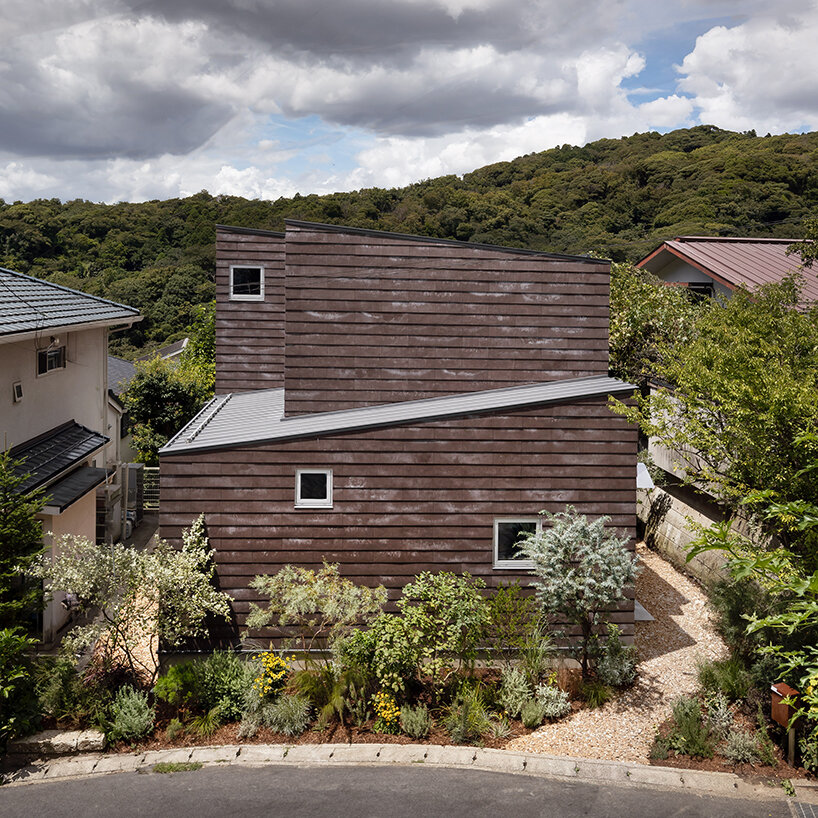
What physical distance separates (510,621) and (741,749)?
3.28 metres

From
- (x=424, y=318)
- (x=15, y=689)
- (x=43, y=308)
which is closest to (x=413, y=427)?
(x=424, y=318)

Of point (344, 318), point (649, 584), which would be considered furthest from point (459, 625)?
point (649, 584)

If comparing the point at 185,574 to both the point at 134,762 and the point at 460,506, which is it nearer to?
the point at 134,762

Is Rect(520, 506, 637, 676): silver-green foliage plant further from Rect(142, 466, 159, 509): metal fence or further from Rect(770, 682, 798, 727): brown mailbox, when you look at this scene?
Rect(142, 466, 159, 509): metal fence

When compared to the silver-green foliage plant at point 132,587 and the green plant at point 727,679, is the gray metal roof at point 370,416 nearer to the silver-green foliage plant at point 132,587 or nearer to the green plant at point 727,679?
the silver-green foliage plant at point 132,587

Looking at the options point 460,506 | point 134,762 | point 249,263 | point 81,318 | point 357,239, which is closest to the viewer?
point 134,762

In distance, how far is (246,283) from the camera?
1662cm

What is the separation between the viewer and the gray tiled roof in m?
11.5

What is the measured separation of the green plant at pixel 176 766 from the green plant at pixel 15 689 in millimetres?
1788

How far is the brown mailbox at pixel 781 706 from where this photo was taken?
28.5 ft

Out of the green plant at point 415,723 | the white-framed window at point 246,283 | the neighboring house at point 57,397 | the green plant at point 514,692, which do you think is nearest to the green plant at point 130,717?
the neighboring house at point 57,397

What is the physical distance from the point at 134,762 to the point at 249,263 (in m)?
11.0

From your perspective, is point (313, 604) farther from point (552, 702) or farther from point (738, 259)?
point (738, 259)

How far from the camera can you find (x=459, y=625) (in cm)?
950
